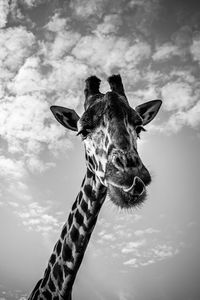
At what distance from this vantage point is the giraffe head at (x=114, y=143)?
2.80 metres

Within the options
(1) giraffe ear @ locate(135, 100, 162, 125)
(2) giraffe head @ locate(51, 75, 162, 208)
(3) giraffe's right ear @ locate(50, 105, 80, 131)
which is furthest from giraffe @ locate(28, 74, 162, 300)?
(1) giraffe ear @ locate(135, 100, 162, 125)

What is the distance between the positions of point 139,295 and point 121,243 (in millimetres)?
74844

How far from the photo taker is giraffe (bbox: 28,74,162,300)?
289 centimetres

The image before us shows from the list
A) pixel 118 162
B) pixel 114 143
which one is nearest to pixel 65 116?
pixel 114 143

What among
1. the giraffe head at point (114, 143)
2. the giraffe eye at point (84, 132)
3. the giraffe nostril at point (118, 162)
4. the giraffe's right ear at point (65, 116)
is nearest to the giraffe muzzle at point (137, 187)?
the giraffe head at point (114, 143)

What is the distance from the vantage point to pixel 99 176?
371cm

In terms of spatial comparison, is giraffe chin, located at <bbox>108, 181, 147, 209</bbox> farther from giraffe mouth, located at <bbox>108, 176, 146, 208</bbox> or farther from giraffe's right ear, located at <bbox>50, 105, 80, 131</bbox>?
giraffe's right ear, located at <bbox>50, 105, 80, 131</bbox>

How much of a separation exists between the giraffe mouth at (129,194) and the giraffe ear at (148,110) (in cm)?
285

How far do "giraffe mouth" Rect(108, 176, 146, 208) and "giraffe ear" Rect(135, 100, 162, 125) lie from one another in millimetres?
2845

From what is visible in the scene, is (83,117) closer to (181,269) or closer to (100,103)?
(100,103)

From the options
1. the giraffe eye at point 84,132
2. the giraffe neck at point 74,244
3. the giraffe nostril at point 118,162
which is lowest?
the giraffe neck at point 74,244

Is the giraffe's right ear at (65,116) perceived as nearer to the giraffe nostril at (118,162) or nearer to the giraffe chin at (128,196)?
the giraffe nostril at (118,162)

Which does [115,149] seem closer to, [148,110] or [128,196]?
[128,196]

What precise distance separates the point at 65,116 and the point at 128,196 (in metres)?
2.97
